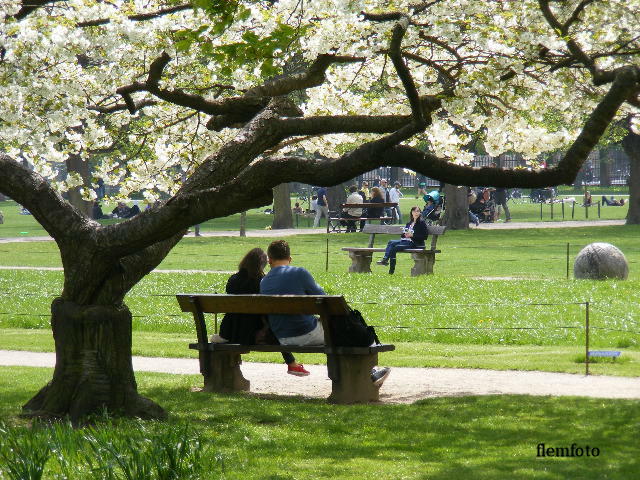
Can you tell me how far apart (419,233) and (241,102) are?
11966 mm

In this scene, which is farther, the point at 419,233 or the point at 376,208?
the point at 376,208

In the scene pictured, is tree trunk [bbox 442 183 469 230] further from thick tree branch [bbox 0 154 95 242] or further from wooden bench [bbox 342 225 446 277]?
thick tree branch [bbox 0 154 95 242]

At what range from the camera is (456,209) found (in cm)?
3922

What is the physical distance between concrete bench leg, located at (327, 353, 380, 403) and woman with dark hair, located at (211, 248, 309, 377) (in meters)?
0.97

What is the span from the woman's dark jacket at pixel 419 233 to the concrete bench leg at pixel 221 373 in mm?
12285

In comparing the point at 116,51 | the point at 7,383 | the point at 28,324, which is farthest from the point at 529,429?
the point at 28,324

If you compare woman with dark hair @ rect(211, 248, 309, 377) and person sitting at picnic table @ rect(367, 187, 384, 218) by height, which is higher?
person sitting at picnic table @ rect(367, 187, 384, 218)

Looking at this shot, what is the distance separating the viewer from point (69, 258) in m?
8.77

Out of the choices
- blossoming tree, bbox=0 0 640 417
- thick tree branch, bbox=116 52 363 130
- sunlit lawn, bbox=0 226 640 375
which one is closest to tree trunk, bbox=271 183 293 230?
sunlit lawn, bbox=0 226 640 375

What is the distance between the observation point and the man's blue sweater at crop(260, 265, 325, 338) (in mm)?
10156

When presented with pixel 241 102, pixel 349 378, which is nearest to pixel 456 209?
pixel 241 102

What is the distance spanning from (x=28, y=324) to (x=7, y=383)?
6.03 metres

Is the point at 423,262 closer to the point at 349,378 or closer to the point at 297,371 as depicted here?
the point at 297,371

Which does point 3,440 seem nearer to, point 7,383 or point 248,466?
point 248,466
